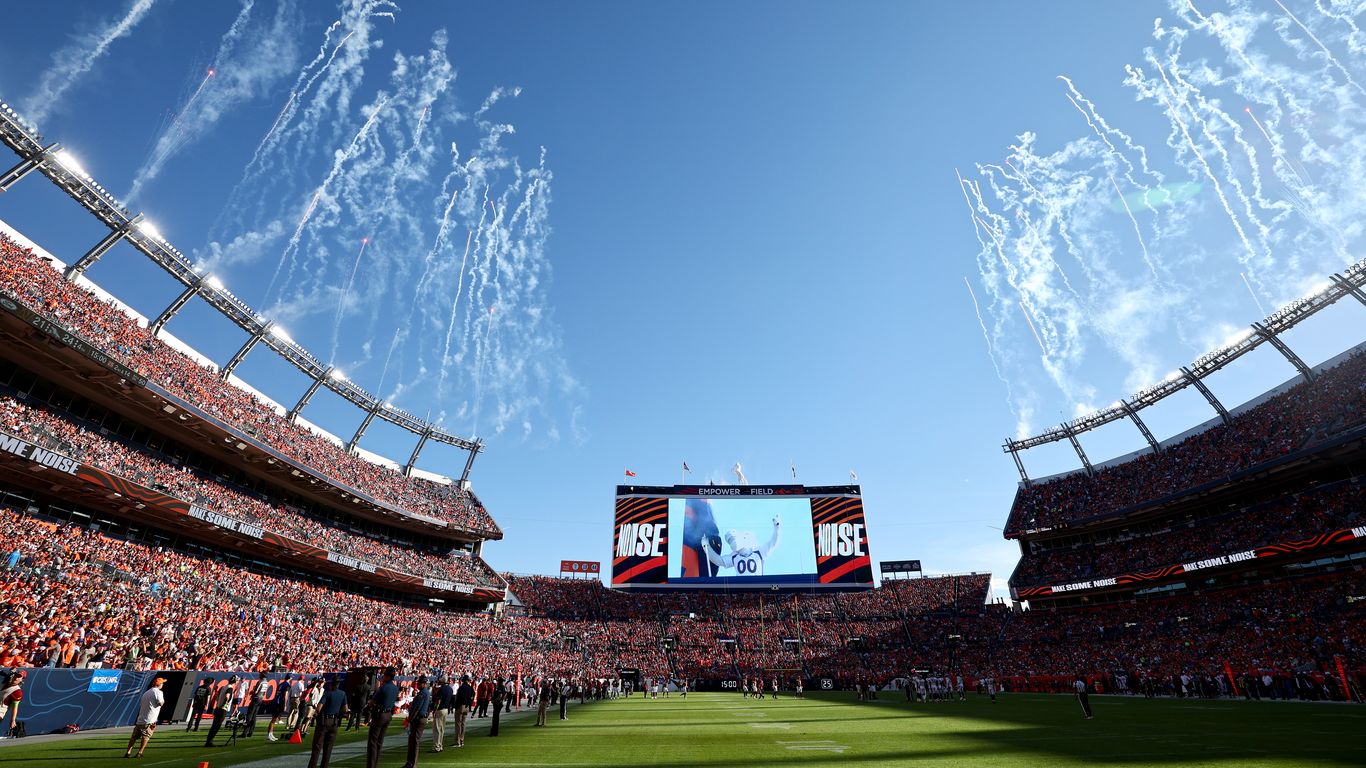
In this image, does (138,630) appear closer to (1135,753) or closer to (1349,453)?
(1135,753)

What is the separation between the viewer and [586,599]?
71500mm

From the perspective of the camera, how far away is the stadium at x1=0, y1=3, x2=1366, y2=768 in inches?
658

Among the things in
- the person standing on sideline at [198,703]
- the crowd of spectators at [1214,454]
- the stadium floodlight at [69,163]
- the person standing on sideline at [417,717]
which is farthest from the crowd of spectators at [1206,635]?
the stadium floodlight at [69,163]

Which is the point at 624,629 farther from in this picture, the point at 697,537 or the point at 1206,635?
the point at 1206,635

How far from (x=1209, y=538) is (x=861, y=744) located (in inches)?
1912

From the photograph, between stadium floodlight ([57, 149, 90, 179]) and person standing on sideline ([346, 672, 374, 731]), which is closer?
person standing on sideline ([346, 672, 374, 731])

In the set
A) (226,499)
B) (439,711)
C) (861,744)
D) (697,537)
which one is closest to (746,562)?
(697,537)

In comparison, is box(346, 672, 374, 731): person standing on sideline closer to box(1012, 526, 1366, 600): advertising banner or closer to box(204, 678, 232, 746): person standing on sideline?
box(204, 678, 232, 746): person standing on sideline

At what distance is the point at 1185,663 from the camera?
41.4 m

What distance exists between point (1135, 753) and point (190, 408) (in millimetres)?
45854

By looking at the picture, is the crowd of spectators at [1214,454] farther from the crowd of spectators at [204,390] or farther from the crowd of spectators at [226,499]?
the crowd of spectators at [204,390]

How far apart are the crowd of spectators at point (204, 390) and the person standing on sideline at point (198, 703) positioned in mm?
19640

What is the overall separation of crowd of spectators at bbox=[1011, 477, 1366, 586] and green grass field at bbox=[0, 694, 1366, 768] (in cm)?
2570

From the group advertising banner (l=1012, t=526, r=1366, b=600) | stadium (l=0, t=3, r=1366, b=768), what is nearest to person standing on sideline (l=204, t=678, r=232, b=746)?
stadium (l=0, t=3, r=1366, b=768)
